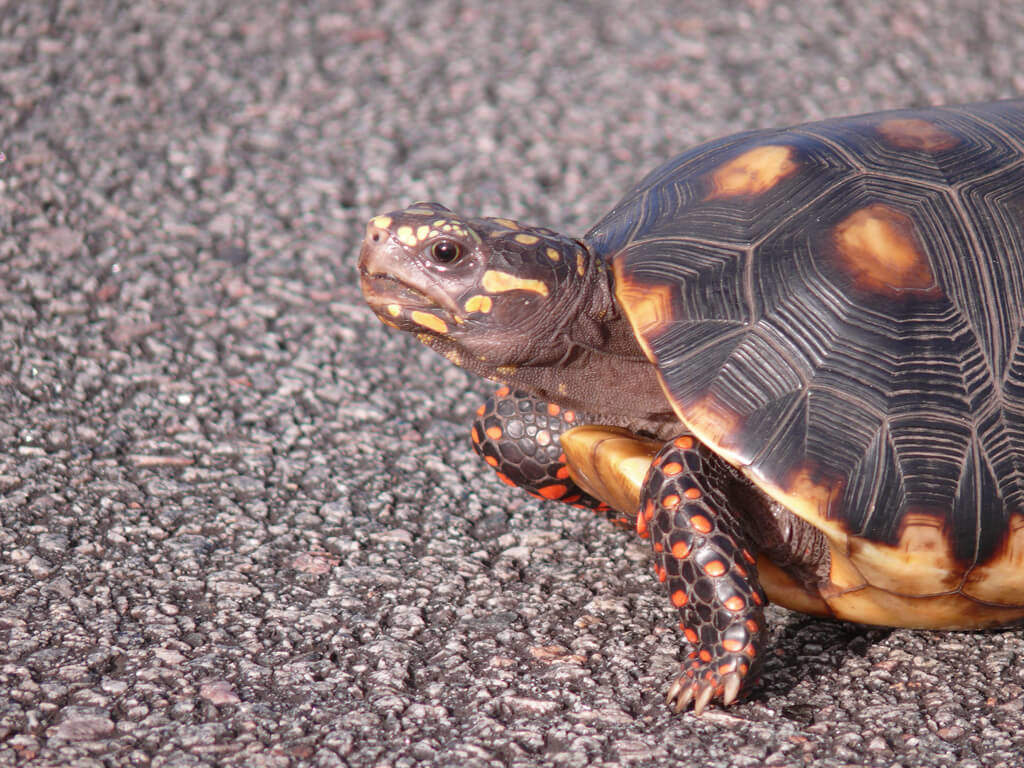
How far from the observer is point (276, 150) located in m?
5.70

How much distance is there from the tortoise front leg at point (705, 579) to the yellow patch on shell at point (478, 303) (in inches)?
25.5

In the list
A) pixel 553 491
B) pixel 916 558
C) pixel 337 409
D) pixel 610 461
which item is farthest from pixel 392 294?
pixel 916 558

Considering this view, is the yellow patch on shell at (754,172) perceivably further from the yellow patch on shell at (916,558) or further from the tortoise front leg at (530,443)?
the yellow patch on shell at (916,558)

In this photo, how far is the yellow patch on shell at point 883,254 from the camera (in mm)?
2984

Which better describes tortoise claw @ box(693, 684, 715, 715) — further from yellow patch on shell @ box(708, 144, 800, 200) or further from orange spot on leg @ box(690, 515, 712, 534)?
yellow patch on shell @ box(708, 144, 800, 200)

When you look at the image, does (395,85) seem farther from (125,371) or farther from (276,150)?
(125,371)

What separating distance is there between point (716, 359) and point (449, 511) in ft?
3.85

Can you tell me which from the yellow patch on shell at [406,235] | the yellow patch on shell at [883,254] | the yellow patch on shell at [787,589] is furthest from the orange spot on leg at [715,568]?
the yellow patch on shell at [406,235]

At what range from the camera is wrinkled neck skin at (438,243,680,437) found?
3.21 m

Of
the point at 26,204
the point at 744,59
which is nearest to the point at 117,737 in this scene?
the point at 26,204

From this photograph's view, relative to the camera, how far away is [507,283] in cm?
315

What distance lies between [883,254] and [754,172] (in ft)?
1.47

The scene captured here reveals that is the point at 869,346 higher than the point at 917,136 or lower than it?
lower

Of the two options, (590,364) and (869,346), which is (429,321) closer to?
(590,364)
